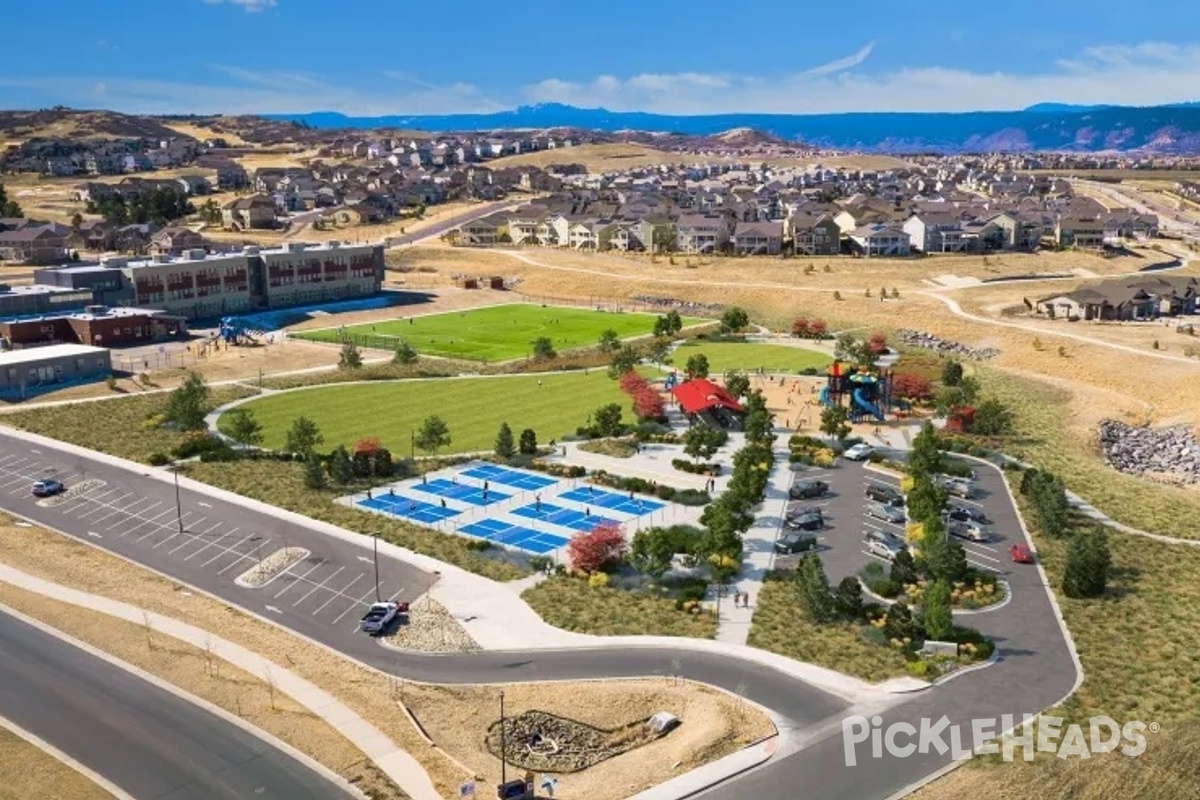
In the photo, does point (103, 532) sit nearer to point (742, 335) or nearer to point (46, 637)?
point (46, 637)

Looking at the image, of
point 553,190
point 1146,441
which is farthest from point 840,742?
point 553,190

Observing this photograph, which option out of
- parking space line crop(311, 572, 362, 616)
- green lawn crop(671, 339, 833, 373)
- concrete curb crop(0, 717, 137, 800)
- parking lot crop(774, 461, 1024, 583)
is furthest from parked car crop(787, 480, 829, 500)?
concrete curb crop(0, 717, 137, 800)

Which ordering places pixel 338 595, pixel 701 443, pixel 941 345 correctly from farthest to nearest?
1. pixel 941 345
2. pixel 701 443
3. pixel 338 595

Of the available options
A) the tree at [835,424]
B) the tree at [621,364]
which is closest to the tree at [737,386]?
the tree at [835,424]

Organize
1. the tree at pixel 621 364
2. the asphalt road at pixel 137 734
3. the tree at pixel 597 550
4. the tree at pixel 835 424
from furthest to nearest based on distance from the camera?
the tree at pixel 621 364
the tree at pixel 835 424
the tree at pixel 597 550
the asphalt road at pixel 137 734

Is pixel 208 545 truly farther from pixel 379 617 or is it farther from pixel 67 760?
pixel 67 760

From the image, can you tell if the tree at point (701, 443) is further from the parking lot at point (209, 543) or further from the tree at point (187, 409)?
the tree at point (187, 409)

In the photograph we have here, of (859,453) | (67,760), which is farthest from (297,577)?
(859,453)
